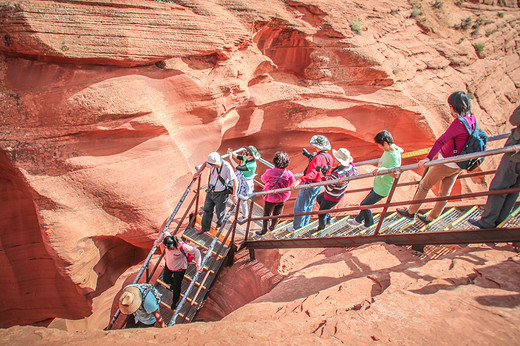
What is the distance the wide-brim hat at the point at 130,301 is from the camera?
424 centimetres

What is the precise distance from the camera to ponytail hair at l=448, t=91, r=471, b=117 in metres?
4.04

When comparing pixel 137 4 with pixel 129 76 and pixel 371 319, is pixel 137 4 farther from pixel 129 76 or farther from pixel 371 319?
pixel 371 319

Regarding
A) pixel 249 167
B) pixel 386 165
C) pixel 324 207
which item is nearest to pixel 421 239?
pixel 386 165

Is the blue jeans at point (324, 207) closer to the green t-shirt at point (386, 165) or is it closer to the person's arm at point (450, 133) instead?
the green t-shirt at point (386, 165)

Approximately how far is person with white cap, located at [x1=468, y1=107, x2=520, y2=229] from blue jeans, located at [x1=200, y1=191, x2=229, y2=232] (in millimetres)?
3623

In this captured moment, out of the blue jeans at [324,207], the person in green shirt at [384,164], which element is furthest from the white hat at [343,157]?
the blue jeans at [324,207]

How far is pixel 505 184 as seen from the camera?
374 centimetres

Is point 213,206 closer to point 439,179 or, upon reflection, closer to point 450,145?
point 439,179

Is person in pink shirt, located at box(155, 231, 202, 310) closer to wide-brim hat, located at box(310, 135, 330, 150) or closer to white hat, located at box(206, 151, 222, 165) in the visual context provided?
white hat, located at box(206, 151, 222, 165)

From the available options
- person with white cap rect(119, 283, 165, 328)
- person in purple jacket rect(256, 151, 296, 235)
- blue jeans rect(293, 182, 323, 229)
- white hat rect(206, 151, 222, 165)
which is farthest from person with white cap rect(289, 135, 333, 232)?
person with white cap rect(119, 283, 165, 328)

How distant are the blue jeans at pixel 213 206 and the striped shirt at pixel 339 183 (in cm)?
169

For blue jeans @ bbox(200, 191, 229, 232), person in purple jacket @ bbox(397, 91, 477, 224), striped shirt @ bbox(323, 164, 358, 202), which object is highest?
person in purple jacket @ bbox(397, 91, 477, 224)

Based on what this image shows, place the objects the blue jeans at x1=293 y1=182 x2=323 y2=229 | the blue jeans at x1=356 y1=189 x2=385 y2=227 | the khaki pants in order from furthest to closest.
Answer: the blue jeans at x1=293 y1=182 x2=323 y2=229
the blue jeans at x1=356 y1=189 x2=385 y2=227
the khaki pants

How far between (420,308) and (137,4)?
23.3 feet
